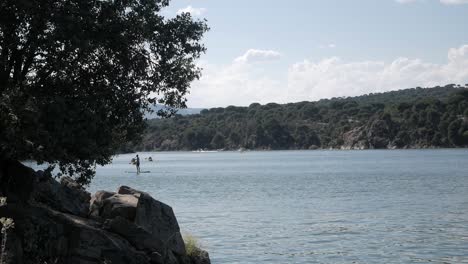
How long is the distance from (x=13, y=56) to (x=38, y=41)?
178 centimetres

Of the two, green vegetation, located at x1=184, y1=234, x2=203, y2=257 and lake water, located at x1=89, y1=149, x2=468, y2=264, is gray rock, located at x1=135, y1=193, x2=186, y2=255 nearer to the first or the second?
green vegetation, located at x1=184, y1=234, x2=203, y2=257

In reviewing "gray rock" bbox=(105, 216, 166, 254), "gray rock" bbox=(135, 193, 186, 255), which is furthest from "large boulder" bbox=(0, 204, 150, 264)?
"gray rock" bbox=(135, 193, 186, 255)

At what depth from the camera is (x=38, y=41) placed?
830 inches

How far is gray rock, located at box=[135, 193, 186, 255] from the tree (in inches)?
94.3

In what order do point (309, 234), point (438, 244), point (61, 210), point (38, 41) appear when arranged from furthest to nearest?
point (309, 234), point (438, 244), point (61, 210), point (38, 41)

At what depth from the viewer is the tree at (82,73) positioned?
67.1 feet

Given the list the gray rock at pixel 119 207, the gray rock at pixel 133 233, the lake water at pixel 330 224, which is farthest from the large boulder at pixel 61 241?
the lake water at pixel 330 224

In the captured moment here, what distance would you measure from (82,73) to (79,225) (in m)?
5.59

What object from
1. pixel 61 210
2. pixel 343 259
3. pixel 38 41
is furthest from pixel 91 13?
pixel 343 259

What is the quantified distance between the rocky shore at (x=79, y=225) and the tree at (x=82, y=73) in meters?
1.09

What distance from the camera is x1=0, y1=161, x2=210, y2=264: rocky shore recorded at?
20.7 m

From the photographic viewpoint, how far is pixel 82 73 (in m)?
23.4

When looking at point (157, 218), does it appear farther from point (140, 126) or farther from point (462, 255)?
point (462, 255)

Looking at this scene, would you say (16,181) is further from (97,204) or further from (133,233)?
(133,233)
